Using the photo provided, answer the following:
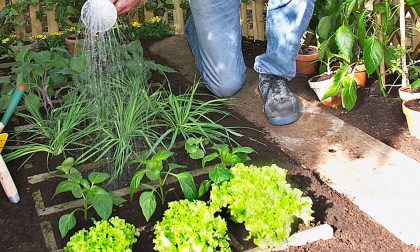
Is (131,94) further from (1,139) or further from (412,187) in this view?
(412,187)

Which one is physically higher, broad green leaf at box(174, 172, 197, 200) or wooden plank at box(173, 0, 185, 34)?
broad green leaf at box(174, 172, 197, 200)

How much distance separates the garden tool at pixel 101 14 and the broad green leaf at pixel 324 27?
102 cm

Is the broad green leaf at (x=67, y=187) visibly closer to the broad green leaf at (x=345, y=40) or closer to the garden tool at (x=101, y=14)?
the garden tool at (x=101, y=14)

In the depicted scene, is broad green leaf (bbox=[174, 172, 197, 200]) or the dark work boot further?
the dark work boot

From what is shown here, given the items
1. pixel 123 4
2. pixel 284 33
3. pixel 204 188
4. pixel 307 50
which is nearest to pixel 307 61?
pixel 307 50

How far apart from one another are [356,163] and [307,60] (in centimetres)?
110

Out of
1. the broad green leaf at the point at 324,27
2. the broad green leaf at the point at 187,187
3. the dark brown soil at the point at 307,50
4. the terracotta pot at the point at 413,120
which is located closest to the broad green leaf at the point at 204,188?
the broad green leaf at the point at 187,187

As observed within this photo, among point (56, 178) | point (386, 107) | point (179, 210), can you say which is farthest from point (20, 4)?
point (179, 210)

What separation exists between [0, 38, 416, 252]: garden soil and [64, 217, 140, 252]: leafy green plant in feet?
0.48

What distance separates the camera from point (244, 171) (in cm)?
199

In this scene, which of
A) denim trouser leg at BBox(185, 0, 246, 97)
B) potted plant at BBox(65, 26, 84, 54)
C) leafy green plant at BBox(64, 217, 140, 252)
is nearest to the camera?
leafy green plant at BBox(64, 217, 140, 252)

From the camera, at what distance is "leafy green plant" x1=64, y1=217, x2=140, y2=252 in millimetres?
1773

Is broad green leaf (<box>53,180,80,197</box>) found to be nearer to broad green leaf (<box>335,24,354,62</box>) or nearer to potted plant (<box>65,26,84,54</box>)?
broad green leaf (<box>335,24,354,62</box>)

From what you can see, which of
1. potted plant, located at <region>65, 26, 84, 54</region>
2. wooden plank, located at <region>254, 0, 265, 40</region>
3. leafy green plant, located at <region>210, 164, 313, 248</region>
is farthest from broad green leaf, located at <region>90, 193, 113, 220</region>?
wooden plank, located at <region>254, 0, 265, 40</region>
